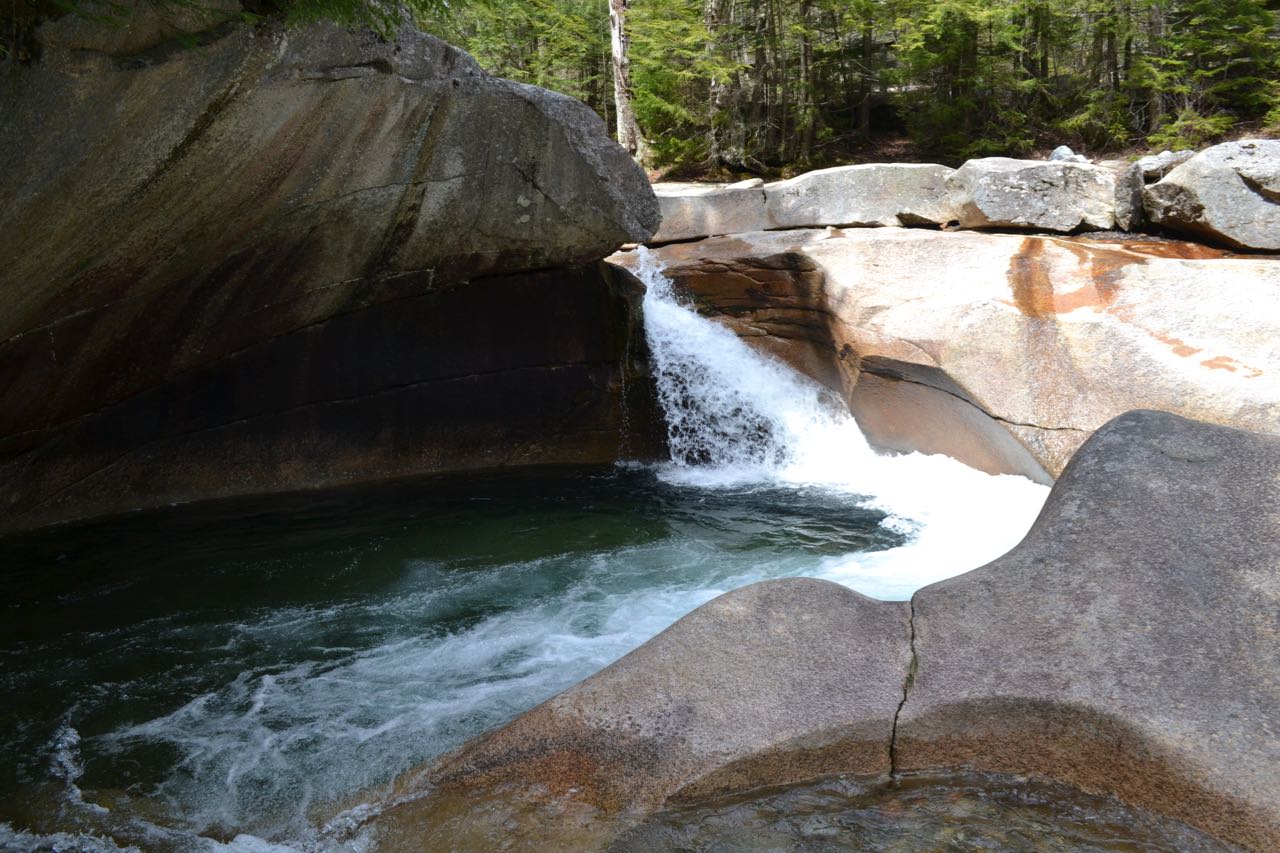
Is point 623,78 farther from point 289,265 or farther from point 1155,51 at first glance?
point 289,265

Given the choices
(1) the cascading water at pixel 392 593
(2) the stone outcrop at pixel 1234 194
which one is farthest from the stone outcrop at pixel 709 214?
(2) the stone outcrop at pixel 1234 194

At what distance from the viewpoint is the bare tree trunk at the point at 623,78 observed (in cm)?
1617

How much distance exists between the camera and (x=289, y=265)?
27.1 feet

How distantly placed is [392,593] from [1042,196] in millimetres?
7819

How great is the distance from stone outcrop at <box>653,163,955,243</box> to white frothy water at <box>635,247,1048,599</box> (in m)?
0.87

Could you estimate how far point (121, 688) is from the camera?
518 cm

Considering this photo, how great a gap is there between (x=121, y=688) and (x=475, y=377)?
496cm

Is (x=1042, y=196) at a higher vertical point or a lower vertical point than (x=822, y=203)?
lower

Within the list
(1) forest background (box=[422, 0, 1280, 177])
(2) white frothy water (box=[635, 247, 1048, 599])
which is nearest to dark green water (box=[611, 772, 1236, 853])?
(2) white frothy water (box=[635, 247, 1048, 599])

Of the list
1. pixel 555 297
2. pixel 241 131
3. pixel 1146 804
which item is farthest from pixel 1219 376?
pixel 241 131

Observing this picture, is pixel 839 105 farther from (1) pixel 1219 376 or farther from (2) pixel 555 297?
(1) pixel 1219 376

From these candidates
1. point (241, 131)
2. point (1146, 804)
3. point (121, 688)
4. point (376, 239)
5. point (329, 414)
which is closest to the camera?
point (1146, 804)

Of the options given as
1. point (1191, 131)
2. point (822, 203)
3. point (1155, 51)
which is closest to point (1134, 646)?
point (822, 203)

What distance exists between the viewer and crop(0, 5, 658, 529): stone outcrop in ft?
19.9
